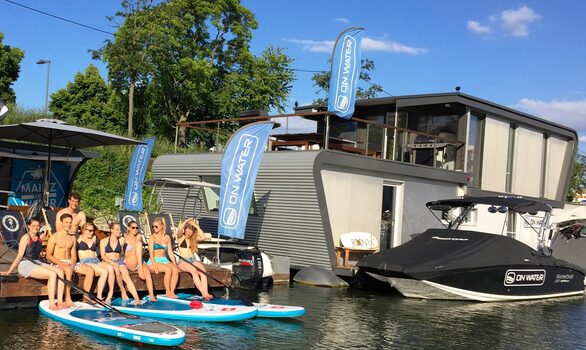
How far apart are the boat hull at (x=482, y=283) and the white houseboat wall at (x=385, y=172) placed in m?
1.97

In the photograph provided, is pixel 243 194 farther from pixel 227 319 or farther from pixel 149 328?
pixel 149 328

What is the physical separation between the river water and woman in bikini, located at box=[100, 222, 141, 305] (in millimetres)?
1291

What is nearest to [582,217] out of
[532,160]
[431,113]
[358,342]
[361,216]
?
[532,160]

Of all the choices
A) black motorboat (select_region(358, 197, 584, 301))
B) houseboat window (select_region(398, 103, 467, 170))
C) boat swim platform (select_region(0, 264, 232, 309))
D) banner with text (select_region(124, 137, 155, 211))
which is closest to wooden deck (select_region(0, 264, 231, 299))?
boat swim platform (select_region(0, 264, 232, 309))

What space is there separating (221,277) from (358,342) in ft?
11.8

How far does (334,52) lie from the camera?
52.4 ft

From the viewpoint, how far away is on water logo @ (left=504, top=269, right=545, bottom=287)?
14.6 m

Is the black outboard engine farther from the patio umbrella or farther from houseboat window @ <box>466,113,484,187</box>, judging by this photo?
houseboat window @ <box>466,113,484,187</box>

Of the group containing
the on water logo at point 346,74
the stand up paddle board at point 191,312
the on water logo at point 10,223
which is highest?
the on water logo at point 346,74

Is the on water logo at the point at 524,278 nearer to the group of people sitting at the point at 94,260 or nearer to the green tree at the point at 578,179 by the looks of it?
the group of people sitting at the point at 94,260

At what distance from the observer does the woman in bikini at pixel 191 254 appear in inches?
458

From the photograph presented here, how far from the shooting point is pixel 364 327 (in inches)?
423

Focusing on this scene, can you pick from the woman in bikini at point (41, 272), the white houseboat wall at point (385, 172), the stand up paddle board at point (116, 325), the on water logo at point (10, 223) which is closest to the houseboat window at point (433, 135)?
the white houseboat wall at point (385, 172)

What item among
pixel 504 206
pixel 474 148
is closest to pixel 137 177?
pixel 504 206
